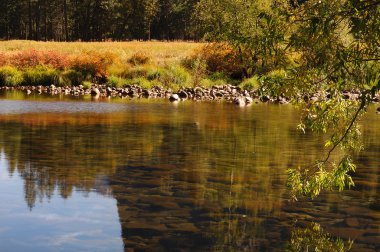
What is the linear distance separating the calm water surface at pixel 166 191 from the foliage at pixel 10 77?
94.3 ft

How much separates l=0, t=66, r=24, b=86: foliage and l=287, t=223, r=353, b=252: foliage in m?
45.0

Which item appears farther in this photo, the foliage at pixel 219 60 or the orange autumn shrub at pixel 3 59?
the orange autumn shrub at pixel 3 59

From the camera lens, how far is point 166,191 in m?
11.9

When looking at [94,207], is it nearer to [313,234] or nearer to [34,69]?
[313,234]

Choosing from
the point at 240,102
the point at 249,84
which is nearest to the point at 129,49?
the point at 249,84

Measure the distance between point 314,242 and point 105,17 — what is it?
107474 millimetres

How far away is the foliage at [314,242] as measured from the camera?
340 inches

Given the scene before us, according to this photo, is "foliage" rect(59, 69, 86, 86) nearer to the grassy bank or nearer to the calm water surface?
the grassy bank

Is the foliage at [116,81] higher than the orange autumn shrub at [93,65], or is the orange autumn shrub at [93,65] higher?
the orange autumn shrub at [93,65]

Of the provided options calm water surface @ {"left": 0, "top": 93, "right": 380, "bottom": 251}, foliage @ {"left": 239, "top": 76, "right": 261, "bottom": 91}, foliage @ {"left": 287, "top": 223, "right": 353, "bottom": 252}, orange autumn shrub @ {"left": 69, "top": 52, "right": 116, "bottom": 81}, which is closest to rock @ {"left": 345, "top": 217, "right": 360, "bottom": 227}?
calm water surface @ {"left": 0, "top": 93, "right": 380, "bottom": 251}

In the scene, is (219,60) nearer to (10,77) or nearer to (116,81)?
(116,81)

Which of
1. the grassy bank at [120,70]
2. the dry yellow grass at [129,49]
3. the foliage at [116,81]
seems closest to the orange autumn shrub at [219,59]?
the grassy bank at [120,70]

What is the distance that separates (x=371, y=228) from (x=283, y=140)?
1043 cm

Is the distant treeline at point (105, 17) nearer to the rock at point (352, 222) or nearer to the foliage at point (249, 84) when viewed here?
the foliage at point (249, 84)
